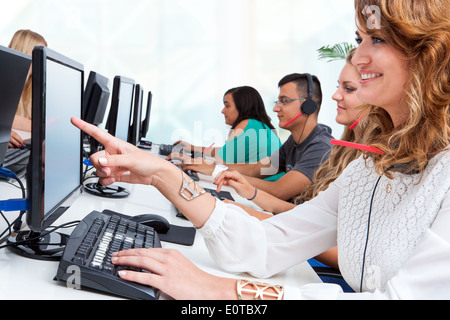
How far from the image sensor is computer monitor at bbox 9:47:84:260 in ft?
2.39

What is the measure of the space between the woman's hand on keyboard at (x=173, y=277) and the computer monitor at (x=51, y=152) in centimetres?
18

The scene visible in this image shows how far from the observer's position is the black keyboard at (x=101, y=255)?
715 millimetres

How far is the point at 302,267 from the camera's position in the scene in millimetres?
1100

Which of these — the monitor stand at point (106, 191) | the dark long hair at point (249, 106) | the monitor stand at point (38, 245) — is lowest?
the monitor stand at point (106, 191)

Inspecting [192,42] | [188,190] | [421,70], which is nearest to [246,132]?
[188,190]

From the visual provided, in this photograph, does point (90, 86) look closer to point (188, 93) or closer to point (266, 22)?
point (188, 93)

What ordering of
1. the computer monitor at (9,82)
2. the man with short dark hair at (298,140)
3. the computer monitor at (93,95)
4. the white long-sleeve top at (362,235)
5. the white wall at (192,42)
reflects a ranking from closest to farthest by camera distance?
1. the white long-sleeve top at (362,235)
2. the computer monitor at (9,82)
3. the computer monitor at (93,95)
4. the man with short dark hair at (298,140)
5. the white wall at (192,42)

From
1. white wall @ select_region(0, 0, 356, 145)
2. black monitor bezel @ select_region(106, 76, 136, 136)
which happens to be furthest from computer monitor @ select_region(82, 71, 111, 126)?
white wall @ select_region(0, 0, 356, 145)

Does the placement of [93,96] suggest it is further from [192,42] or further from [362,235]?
[192,42]

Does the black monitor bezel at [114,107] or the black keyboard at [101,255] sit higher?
the black monitor bezel at [114,107]

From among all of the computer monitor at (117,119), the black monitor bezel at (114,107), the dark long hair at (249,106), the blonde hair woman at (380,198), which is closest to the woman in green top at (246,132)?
the dark long hair at (249,106)

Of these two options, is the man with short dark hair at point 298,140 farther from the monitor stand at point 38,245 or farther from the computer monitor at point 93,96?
the monitor stand at point 38,245

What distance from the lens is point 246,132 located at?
9.94ft

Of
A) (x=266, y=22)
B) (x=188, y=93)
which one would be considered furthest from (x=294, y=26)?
(x=188, y=93)
